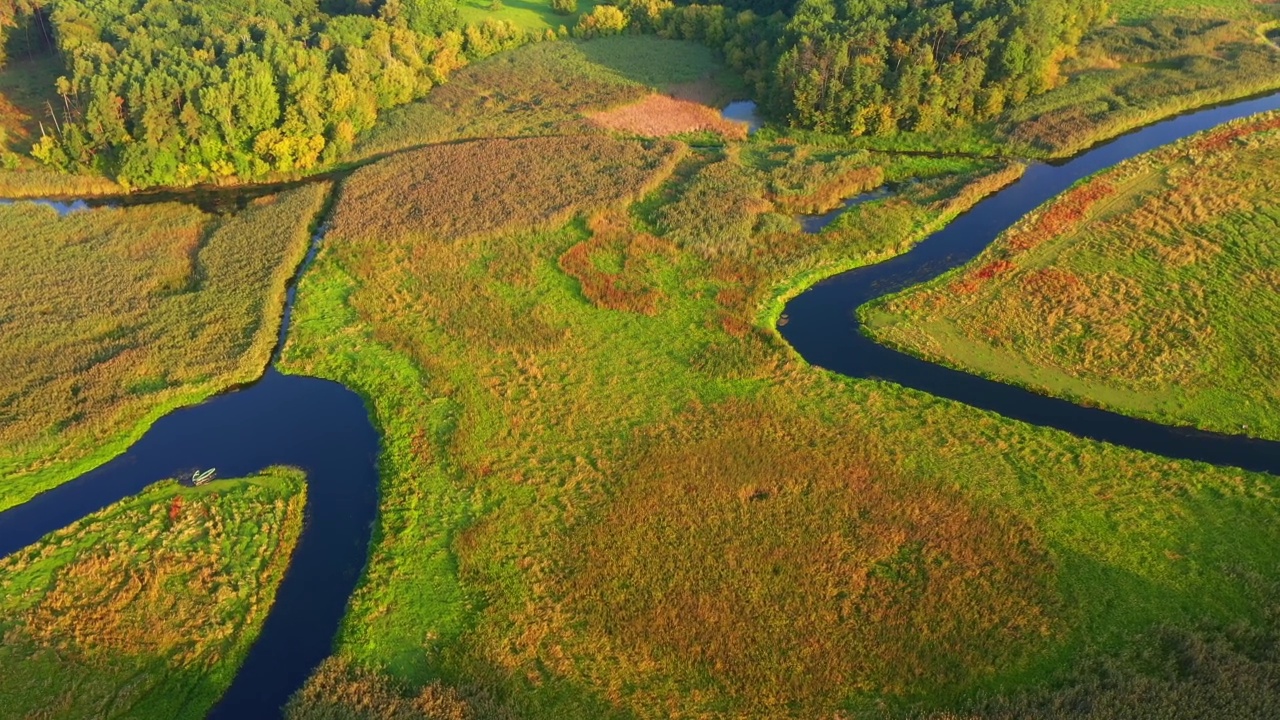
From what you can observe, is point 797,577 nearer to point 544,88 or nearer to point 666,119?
point 666,119

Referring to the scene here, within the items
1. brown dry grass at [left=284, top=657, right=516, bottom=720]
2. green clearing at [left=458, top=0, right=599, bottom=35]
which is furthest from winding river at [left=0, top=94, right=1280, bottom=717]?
green clearing at [left=458, top=0, right=599, bottom=35]

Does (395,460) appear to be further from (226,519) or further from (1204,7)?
(1204,7)

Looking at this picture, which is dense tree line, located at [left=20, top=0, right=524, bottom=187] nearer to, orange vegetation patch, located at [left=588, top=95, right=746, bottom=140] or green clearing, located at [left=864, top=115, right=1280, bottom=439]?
orange vegetation patch, located at [left=588, top=95, right=746, bottom=140]

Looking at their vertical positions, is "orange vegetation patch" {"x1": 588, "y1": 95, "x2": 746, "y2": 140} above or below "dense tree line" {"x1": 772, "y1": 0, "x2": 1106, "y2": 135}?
below


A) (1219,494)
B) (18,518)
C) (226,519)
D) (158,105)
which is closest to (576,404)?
(226,519)

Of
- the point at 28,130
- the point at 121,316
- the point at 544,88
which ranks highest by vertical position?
the point at 544,88

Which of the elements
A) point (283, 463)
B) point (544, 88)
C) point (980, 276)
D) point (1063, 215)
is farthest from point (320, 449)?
point (544, 88)
